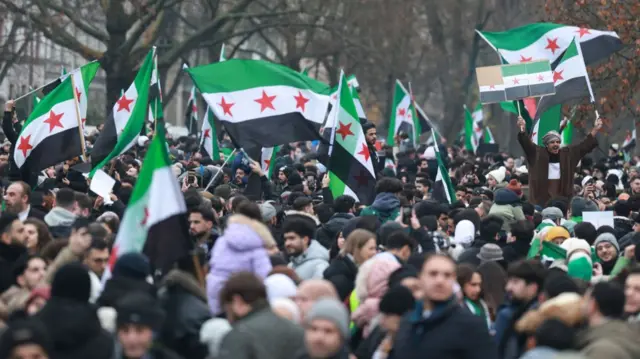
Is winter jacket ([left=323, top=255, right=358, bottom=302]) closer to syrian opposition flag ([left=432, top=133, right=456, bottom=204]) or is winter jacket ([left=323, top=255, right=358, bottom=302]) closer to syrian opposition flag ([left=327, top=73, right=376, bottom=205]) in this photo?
syrian opposition flag ([left=327, top=73, right=376, bottom=205])

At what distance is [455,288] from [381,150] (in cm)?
1656

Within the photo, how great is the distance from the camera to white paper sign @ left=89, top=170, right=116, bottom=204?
14.7 metres

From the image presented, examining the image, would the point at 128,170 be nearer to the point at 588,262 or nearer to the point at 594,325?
the point at 588,262

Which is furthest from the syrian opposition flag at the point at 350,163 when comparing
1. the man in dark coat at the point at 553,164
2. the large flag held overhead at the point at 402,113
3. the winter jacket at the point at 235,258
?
the large flag held overhead at the point at 402,113

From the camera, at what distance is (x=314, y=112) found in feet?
55.5

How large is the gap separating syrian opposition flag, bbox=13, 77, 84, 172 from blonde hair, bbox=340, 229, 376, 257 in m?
6.37

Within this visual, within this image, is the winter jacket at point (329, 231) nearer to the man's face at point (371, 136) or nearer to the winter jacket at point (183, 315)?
the man's face at point (371, 136)

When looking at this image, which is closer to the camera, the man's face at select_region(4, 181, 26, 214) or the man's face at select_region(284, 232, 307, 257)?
the man's face at select_region(284, 232, 307, 257)

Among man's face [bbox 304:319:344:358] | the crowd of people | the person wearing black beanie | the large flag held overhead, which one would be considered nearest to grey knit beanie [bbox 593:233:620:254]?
the crowd of people

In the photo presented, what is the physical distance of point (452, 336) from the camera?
7.94 metres

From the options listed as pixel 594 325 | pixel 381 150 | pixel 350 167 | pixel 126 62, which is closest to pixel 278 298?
pixel 594 325

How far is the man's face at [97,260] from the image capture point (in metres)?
10.0

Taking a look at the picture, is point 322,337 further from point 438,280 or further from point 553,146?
point 553,146

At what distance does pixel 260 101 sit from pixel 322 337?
9.22m
